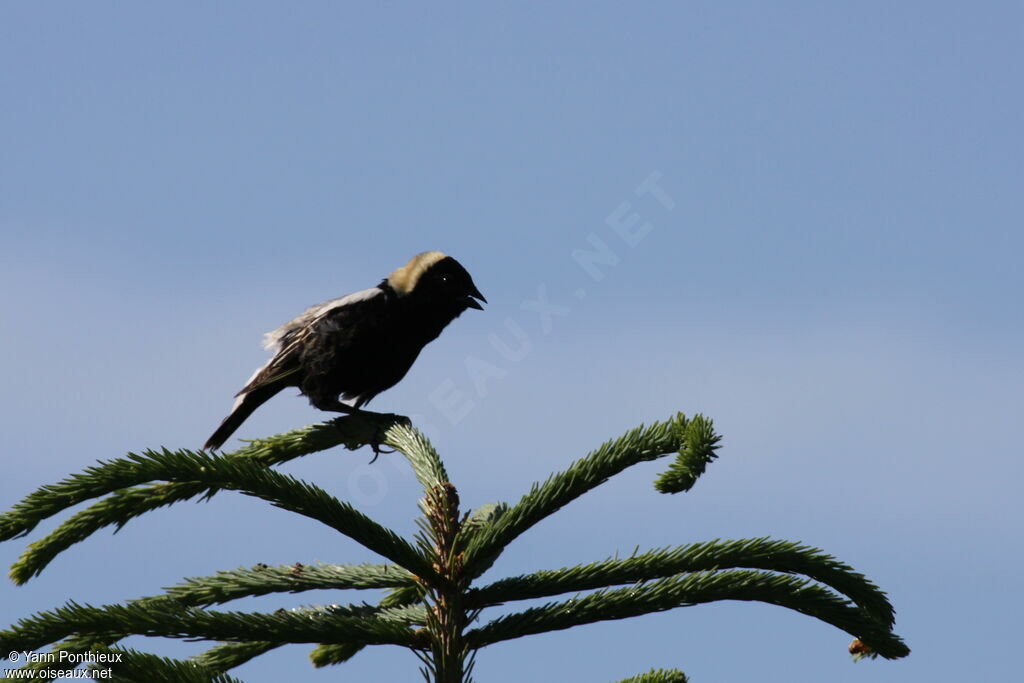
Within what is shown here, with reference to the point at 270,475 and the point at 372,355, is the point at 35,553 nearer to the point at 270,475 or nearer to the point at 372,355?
the point at 270,475

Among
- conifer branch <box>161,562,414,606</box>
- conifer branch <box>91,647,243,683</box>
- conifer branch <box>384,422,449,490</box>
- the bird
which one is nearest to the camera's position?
conifer branch <box>91,647,243,683</box>

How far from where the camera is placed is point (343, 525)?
112 inches

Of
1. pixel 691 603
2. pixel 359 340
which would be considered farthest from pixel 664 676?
pixel 359 340

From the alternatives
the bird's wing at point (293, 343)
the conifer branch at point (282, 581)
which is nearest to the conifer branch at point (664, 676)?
the conifer branch at point (282, 581)

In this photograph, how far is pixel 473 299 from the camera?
673 cm

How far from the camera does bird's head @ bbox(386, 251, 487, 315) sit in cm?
655

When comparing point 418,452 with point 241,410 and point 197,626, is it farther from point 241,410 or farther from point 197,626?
point 241,410

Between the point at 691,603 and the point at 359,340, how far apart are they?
3.75 m

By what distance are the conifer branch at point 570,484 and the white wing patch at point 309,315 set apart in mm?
3408

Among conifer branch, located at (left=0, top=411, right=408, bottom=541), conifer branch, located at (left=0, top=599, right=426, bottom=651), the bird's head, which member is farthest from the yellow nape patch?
conifer branch, located at (left=0, top=599, right=426, bottom=651)

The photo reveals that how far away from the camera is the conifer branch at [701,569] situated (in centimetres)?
286

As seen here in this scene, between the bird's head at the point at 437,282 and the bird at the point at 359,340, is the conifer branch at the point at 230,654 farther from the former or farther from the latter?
the bird's head at the point at 437,282

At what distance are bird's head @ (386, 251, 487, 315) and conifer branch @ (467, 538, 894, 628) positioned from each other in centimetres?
380

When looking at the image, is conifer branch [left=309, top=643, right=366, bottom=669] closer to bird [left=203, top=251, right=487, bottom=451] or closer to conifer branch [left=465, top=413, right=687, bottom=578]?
conifer branch [left=465, top=413, right=687, bottom=578]
